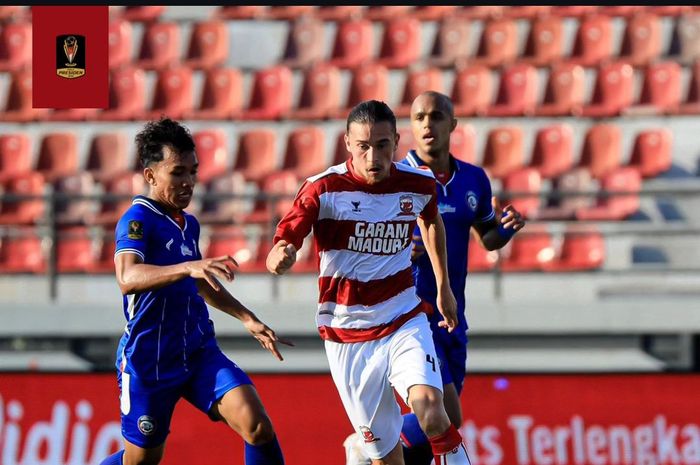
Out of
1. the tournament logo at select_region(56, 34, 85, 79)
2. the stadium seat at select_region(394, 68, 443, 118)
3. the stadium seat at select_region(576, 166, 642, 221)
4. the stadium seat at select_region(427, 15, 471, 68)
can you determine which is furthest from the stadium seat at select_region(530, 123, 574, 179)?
the tournament logo at select_region(56, 34, 85, 79)

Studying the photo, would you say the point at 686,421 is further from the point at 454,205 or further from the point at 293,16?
the point at 293,16

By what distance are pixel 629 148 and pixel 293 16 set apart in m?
4.71

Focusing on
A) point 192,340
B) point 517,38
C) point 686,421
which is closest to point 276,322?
point 686,421

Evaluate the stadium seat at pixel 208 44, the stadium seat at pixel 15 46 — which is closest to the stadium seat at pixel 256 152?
the stadium seat at pixel 208 44

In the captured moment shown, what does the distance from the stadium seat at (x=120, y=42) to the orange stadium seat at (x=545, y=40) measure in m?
4.93

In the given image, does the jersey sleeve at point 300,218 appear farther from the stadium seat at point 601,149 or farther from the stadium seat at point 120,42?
the stadium seat at point 120,42

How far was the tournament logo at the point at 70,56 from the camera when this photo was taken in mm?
7418

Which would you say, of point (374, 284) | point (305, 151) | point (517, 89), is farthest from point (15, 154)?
point (374, 284)

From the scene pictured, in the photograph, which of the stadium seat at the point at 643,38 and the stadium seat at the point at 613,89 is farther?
the stadium seat at the point at 643,38

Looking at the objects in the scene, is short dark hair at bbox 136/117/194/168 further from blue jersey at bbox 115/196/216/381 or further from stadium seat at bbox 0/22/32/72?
stadium seat at bbox 0/22/32/72

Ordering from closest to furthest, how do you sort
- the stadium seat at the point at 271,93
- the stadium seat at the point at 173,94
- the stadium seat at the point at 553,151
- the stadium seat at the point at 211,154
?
1. the stadium seat at the point at 553,151
2. the stadium seat at the point at 211,154
3. the stadium seat at the point at 271,93
4. the stadium seat at the point at 173,94

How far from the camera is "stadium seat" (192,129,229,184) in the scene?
1356 cm

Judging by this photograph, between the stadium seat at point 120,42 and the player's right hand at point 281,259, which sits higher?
the stadium seat at point 120,42

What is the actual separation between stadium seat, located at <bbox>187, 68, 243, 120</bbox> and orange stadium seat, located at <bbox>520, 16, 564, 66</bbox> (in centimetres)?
348
